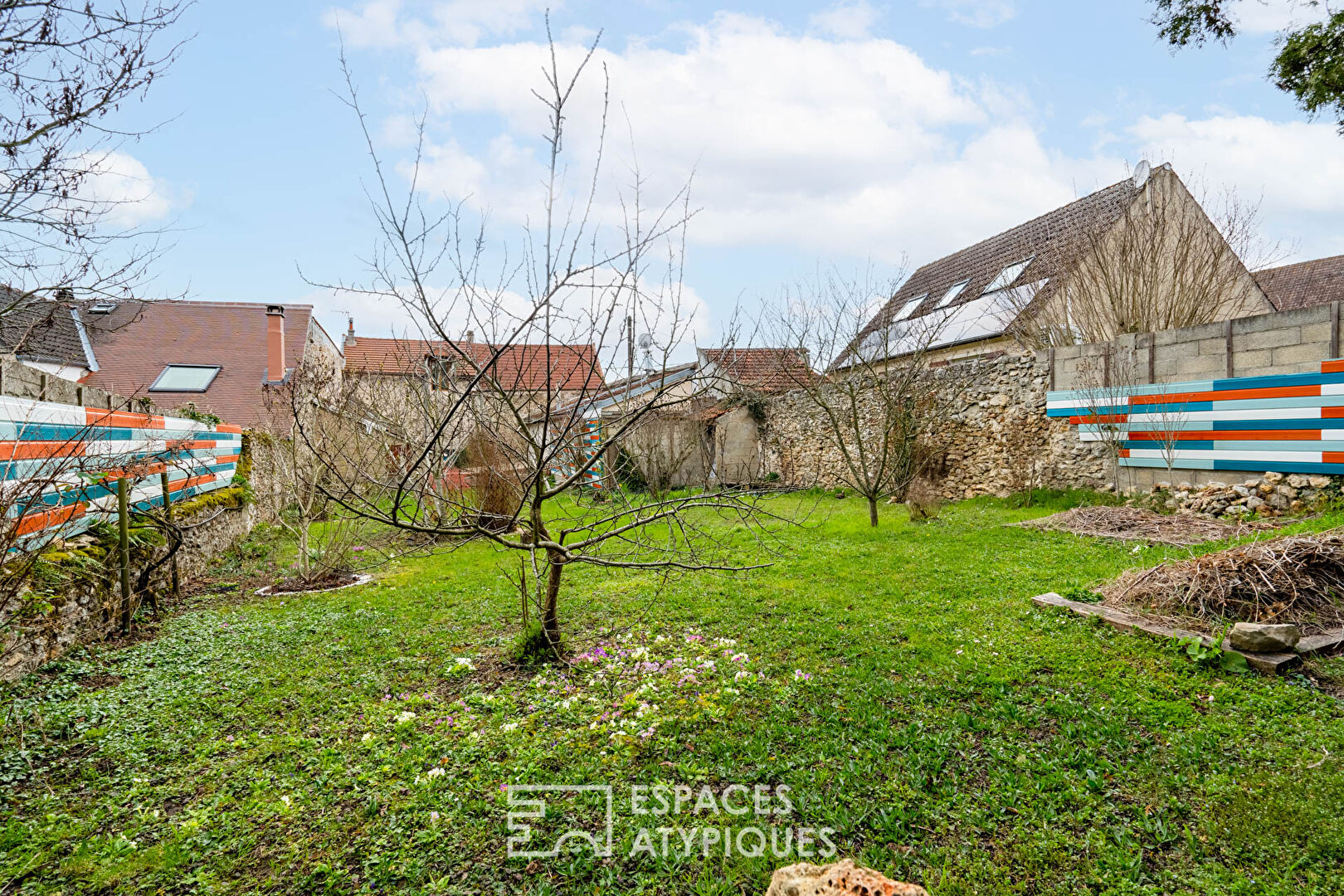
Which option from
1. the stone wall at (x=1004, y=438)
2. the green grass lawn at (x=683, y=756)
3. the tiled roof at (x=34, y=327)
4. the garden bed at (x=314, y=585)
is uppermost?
the tiled roof at (x=34, y=327)

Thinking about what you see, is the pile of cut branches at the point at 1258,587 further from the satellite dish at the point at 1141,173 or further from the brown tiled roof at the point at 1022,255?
the satellite dish at the point at 1141,173

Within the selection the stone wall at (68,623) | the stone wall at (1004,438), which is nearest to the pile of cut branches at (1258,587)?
the stone wall at (1004,438)

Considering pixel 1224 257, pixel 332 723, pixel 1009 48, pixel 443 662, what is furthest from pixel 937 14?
pixel 1224 257

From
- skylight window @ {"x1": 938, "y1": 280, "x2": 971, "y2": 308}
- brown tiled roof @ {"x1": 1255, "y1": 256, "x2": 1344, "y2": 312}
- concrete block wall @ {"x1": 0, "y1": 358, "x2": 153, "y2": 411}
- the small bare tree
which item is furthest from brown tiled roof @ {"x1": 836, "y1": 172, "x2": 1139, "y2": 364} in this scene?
concrete block wall @ {"x1": 0, "y1": 358, "x2": 153, "y2": 411}

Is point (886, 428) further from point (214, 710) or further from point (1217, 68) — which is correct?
point (214, 710)

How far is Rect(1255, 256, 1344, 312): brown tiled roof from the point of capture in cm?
1662

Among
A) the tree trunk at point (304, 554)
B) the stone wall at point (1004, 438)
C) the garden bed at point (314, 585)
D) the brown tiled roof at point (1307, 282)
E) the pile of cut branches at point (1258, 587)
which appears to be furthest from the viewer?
the brown tiled roof at point (1307, 282)

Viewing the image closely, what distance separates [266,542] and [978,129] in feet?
36.2

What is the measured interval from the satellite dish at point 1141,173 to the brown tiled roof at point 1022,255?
5.4 inches

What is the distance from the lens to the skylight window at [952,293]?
15.8m

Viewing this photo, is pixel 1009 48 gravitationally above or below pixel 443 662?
above

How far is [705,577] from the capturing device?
248 inches

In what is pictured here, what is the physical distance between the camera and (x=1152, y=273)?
32.3 feet

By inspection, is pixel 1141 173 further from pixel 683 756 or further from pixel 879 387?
pixel 683 756
